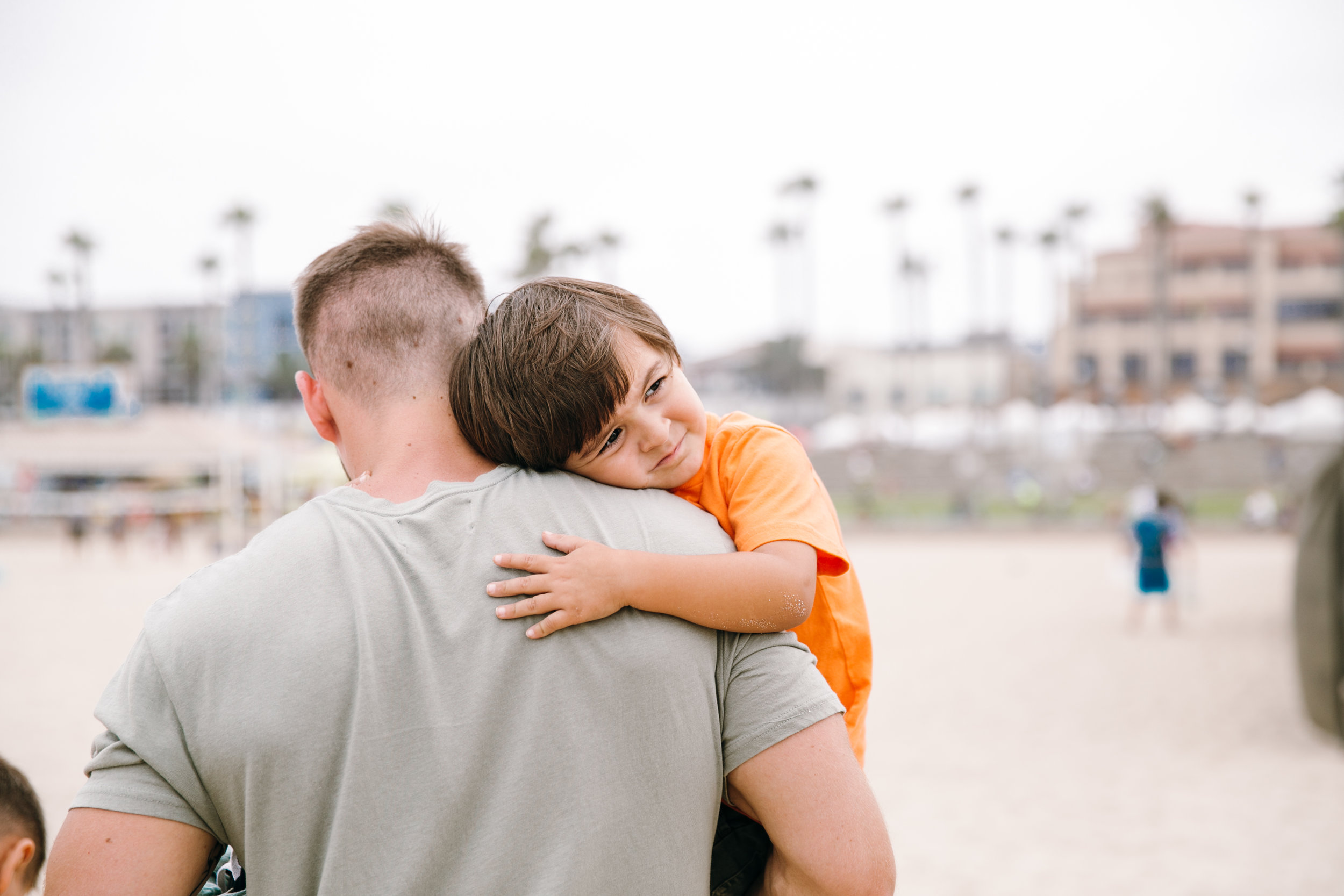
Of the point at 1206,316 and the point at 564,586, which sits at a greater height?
the point at 1206,316

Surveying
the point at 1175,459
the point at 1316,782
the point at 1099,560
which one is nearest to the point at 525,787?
the point at 1316,782

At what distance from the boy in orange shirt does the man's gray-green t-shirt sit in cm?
8

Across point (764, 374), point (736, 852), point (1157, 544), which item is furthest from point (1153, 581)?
point (764, 374)

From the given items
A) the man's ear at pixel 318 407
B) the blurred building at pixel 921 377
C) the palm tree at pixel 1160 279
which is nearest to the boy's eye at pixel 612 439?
the man's ear at pixel 318 407

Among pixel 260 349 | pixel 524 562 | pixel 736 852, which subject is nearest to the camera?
pixel 524 562

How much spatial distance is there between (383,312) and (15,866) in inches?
65.7

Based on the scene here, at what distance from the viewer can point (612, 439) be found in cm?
169

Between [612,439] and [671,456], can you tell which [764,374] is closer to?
[671,456]

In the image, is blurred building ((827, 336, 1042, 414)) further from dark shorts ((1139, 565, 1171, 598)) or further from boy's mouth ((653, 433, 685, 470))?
boy's mouth ((653, 433, 685, 470))

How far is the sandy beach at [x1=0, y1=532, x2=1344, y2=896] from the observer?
673 centimetres

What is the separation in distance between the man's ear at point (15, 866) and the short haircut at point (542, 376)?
1.62 metres

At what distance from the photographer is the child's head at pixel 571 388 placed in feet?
5.20

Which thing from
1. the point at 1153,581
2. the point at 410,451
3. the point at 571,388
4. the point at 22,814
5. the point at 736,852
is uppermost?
the point at 571,388

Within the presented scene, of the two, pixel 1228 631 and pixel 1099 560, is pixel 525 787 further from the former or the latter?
pixel 1099 560
